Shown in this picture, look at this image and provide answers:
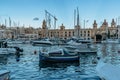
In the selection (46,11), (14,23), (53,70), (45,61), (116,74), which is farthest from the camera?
(14,23)

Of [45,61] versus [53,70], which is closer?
[53,70]

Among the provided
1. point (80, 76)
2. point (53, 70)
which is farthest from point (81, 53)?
point (80, 76)

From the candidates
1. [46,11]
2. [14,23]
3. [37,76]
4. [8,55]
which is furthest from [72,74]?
[14,23]

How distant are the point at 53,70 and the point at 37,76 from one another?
4.45 m

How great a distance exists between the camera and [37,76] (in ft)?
91.6

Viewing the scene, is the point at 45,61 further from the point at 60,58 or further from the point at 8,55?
the point at 8,55

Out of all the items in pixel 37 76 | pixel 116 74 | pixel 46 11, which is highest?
pixel 46 11

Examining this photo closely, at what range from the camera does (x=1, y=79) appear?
1716cm

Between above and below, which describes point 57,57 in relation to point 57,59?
above

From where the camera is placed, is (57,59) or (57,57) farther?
(57,57)

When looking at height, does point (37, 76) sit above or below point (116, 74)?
below

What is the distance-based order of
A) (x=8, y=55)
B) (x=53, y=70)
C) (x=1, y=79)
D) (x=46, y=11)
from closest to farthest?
(x=1, y=79) < (x=53, y=70) < (x=8, y=55) < (x=46, y=11)

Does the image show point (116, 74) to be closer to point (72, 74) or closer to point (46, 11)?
point (72, 74)

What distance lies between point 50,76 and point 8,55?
72.7ft
